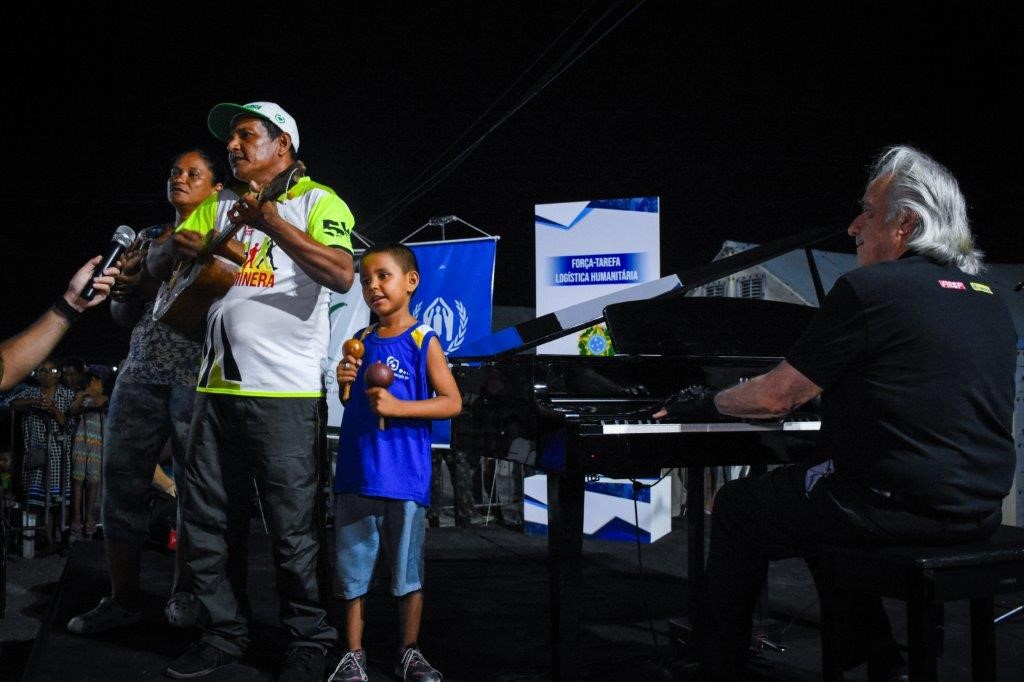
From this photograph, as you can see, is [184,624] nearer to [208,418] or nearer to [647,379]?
[208,418]

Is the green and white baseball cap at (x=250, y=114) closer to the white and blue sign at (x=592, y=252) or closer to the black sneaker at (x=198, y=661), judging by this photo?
the black sneaker at (x=198, y=661)

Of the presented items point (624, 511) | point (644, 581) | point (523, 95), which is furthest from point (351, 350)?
point (523, 95)

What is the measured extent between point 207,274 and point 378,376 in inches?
29.6

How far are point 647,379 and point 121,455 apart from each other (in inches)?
90.7

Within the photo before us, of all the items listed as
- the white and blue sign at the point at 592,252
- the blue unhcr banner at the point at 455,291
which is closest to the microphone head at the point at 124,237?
the blue unhcr banner at the point at 455,291

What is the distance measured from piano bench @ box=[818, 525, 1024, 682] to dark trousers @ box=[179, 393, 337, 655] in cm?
169

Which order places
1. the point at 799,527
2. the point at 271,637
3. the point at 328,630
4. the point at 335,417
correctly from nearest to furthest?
1. the point at 799,527
2. the point at 328,630
3. the point at 271,637
4. the point at 335,417

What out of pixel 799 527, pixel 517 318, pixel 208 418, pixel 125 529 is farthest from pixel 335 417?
pixel 517 318

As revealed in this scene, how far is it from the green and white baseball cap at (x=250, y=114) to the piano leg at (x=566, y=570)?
5.55 feet

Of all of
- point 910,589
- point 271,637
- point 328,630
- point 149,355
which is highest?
point 149,355

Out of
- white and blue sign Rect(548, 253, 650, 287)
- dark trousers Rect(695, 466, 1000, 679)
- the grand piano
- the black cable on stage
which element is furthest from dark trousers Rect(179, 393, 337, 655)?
white and blue sign Rect(548, 253, 650, 287)

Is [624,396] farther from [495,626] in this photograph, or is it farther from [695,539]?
[495,626]

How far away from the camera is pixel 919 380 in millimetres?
2051

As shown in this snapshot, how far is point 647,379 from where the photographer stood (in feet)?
9.62
